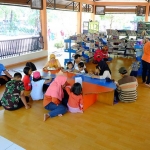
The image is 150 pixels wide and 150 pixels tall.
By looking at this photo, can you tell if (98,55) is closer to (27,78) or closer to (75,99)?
(27,78)

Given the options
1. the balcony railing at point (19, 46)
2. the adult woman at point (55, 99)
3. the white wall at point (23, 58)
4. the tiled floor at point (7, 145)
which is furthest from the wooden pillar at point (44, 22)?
the tiled floor at point (7, 145)

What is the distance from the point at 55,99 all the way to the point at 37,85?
659 mm

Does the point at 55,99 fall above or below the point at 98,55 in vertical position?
below

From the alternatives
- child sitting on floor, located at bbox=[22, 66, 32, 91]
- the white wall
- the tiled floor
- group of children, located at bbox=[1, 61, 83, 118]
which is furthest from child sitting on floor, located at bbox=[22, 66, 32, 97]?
the white wall

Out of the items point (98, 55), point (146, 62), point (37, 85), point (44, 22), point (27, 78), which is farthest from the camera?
point (44, 22)

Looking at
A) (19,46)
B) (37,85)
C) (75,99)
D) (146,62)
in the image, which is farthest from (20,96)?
(19,46)

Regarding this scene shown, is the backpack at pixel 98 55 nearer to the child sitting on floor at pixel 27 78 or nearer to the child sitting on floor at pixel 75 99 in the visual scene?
the child sitting on floor at pixel 27 78

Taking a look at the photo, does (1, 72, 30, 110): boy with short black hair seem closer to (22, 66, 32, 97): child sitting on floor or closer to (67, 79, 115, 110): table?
(22, 66, 32, 97): child sitting on floor

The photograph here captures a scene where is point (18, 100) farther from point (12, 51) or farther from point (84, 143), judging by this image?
point (12, 51)

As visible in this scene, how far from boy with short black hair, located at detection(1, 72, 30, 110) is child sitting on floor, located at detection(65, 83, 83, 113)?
846 mm

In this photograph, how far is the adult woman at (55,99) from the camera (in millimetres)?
3133

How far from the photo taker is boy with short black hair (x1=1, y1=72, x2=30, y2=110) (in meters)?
3.20

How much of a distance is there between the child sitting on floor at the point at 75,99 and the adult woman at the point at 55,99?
4.8 inches

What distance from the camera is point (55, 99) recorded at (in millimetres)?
3137
